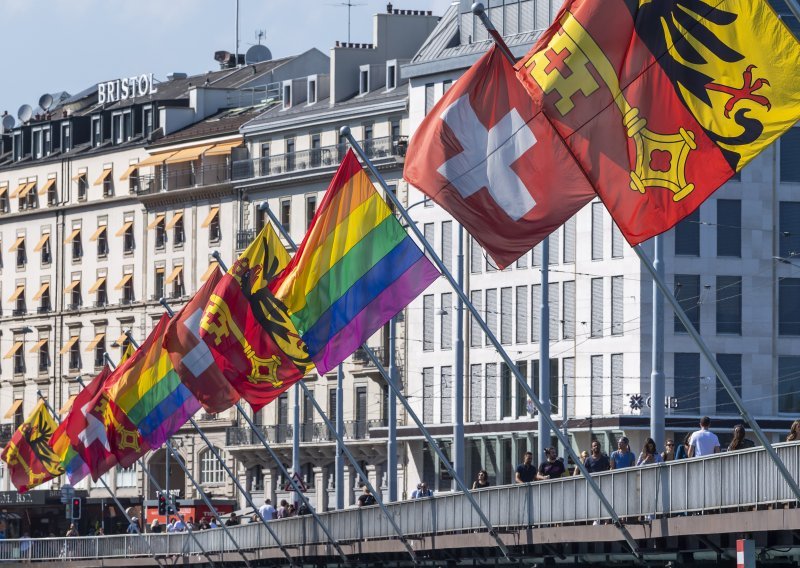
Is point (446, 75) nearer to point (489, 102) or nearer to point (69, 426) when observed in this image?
point (69, 426)

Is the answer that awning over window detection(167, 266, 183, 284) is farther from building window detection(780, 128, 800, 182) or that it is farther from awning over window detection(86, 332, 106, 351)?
building window detection(780, 128, 800, 182)

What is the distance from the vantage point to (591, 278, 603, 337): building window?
101 m

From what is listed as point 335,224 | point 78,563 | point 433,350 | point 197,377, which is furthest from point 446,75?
point 335,224

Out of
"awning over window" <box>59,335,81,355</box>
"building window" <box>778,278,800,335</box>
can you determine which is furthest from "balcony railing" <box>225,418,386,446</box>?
"building window" <box>778,278,800,335</box>

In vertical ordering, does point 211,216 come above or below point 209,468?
above

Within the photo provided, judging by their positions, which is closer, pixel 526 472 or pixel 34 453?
pixel 526 472

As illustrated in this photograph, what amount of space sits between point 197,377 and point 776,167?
47.2 m

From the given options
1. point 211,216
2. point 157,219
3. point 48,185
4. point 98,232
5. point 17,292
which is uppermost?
point 48,185

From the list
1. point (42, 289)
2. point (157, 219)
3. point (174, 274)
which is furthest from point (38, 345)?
point (174, 274)

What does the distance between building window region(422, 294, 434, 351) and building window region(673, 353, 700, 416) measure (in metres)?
17.9

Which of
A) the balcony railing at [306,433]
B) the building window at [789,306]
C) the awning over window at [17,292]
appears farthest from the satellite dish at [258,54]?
the building window at [789,306]

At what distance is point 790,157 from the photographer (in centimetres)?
10006

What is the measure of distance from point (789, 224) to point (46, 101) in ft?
229

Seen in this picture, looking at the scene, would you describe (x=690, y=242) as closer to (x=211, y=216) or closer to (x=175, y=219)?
(x=211, y=216)
